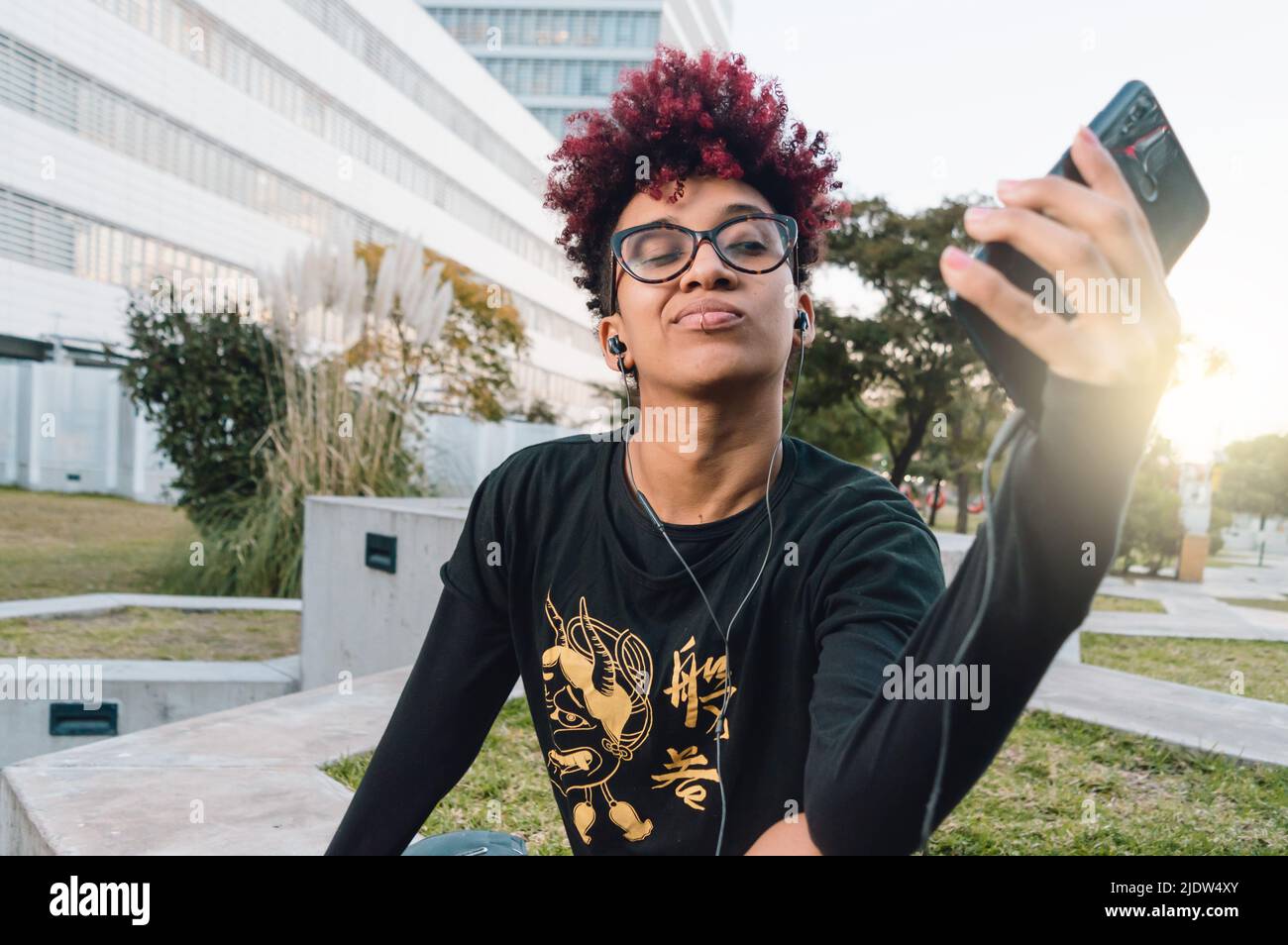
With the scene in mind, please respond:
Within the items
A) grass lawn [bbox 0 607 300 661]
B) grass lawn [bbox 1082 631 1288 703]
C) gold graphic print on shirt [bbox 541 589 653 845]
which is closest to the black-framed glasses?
gold graphic print on shirt [bbox 541 589 653 845]

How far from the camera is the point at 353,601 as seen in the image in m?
5.29

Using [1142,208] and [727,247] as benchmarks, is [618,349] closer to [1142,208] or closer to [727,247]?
[727,247]

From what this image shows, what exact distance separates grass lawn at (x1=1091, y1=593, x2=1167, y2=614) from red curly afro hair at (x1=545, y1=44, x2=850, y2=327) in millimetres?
7865

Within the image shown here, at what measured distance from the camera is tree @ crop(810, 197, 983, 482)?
1570 centimetres

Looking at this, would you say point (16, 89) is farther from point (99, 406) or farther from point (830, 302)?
point (830, 302)

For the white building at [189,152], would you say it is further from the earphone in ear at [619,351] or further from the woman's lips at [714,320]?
the woman's lips at [714,320]

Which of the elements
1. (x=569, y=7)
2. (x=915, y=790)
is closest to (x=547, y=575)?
(x=915, y=790)

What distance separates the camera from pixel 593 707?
4.36ft

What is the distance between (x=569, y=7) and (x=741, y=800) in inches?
2492

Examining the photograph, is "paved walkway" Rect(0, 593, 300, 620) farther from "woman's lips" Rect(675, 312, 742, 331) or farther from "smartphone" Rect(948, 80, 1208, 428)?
"smartphone" Rect(948, 80, 1208, 428)

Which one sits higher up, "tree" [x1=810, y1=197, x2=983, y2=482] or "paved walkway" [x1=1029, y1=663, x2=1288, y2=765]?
"tree" [x1=810, y1=197, x2=983, y2=482]

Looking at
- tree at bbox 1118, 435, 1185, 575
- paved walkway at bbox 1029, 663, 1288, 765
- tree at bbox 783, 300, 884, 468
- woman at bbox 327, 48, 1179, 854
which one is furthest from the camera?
tree at bbox 783, 300, 884, 468

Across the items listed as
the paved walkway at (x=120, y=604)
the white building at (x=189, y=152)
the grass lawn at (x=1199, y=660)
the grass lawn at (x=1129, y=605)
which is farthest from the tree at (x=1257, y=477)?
the paved walkway at (x=120, y=604)

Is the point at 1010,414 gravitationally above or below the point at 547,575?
above
